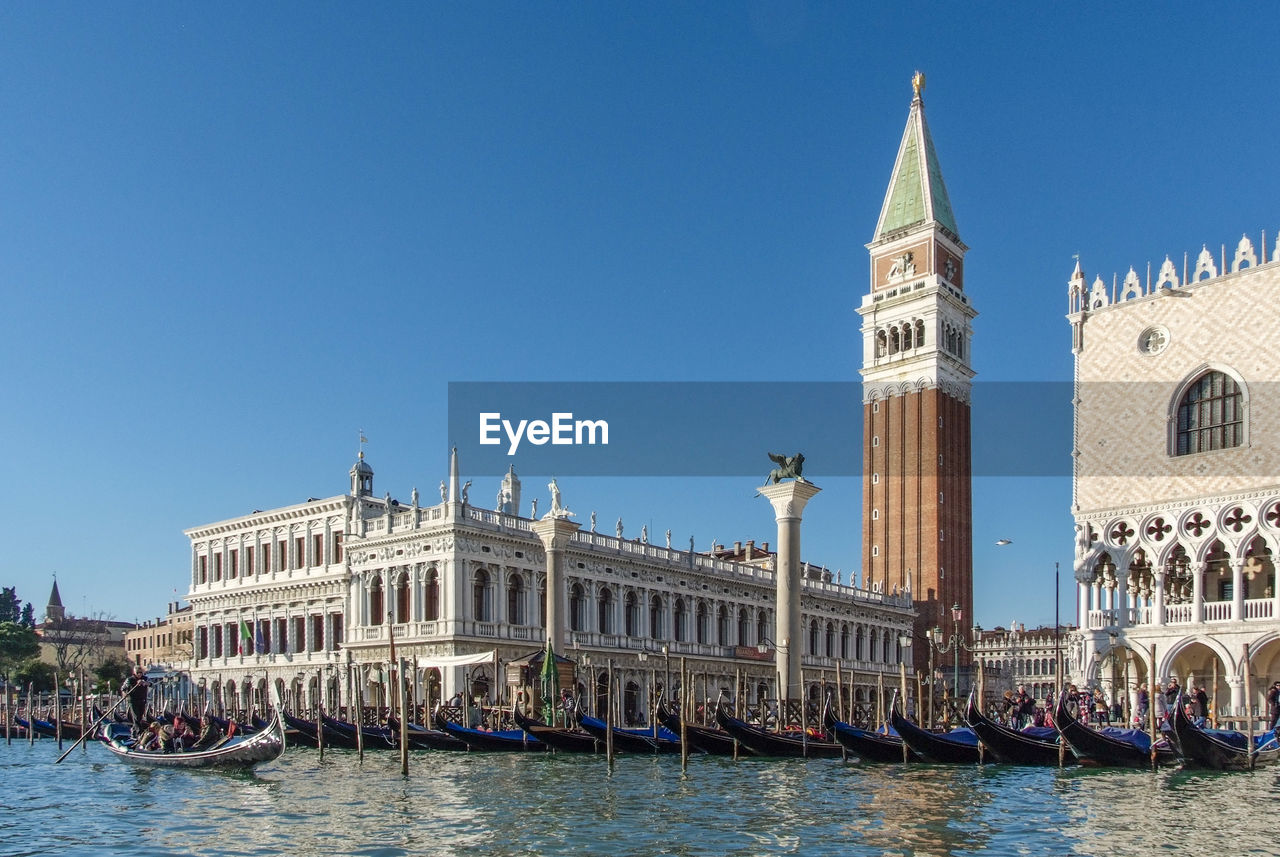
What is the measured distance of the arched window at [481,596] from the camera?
38.1m

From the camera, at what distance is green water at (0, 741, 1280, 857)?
48.9ft

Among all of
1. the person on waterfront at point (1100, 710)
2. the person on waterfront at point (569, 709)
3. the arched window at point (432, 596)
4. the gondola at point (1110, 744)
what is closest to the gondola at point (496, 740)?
the person on waterfront at point (569, 709)

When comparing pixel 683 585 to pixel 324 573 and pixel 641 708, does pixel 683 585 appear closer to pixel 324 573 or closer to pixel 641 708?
pixel 641 708

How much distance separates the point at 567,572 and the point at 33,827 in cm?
2347

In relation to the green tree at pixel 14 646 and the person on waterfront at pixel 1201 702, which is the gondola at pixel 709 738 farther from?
the green tree at pixel 14 646

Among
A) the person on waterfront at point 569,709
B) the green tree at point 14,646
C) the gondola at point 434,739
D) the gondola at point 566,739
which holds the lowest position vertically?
the green tree at point 14,646

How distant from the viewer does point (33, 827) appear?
57.2ft

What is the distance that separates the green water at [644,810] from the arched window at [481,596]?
41.6 feet

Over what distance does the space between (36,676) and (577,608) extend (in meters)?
35.8

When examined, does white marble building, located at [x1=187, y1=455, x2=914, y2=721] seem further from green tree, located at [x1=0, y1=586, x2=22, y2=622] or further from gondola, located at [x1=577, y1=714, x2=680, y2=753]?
green tree, located at [x1=0, y1=586, x2=22, y2=622]

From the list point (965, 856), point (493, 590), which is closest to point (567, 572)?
point (493, 590)

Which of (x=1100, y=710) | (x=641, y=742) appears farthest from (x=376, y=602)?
(x=1100, y=710)

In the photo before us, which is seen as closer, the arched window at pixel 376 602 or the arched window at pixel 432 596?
the arched window at pixel 432 596

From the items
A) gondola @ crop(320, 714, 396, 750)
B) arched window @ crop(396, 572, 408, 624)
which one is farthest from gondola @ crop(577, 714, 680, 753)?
arched window @ crop(396, 572, 408, 624)
